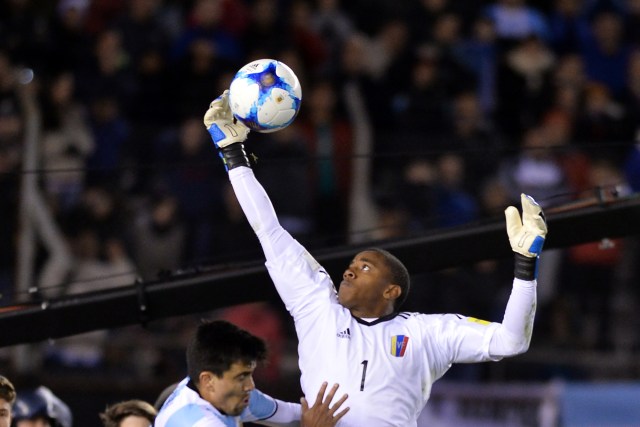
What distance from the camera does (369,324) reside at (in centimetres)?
Result: 629

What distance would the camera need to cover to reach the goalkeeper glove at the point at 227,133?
6332mm

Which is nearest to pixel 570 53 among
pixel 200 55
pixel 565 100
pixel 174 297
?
pixel 565 100

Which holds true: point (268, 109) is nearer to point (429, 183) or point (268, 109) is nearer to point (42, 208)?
point (42, 208)

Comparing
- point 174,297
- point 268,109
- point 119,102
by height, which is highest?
point 119,102

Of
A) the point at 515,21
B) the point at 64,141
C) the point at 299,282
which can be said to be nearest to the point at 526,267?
the point at 299,282

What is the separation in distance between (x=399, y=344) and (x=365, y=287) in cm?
31

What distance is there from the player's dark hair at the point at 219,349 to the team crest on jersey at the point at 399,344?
0.63 m

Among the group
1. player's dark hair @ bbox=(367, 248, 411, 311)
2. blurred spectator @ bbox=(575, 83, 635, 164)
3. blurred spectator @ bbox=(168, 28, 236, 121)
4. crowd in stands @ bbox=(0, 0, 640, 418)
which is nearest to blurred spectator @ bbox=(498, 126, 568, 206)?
crowd in stands @ bbox=(0, 0, 640, 418)

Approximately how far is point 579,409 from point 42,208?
15.2 ft

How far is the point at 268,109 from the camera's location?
20.8 ft

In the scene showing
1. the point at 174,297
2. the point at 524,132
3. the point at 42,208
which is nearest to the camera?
the point at 174,297

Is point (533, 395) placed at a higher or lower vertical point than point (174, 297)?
higher

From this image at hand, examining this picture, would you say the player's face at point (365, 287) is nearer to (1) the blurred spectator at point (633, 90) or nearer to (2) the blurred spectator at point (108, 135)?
(2) the blurred spectator at point (108, 135)

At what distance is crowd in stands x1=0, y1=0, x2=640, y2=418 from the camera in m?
10.6
